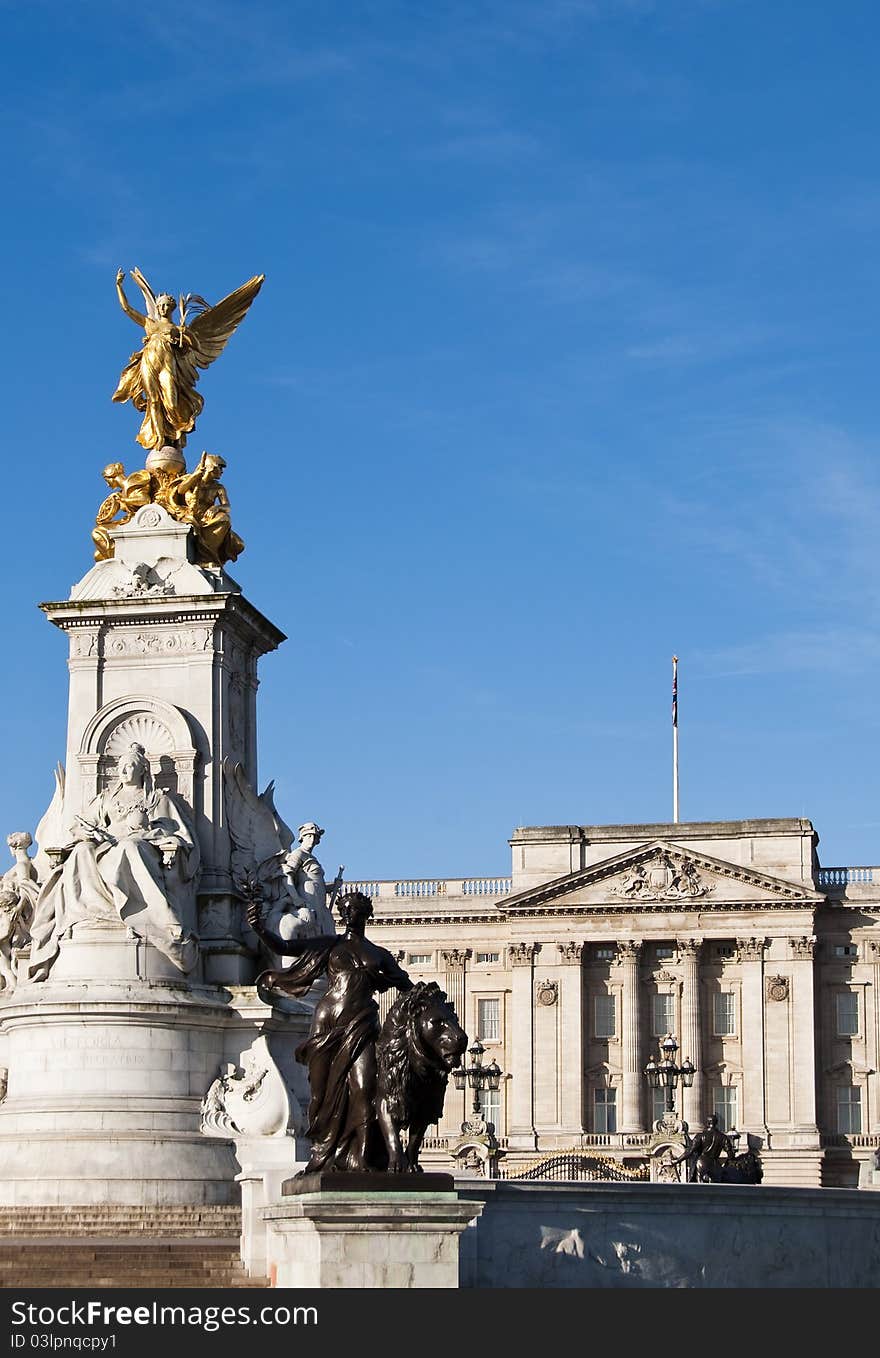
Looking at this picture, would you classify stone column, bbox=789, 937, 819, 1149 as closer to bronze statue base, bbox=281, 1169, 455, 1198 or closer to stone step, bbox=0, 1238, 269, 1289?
stone step, bbox=0, 1238, 269, 1289

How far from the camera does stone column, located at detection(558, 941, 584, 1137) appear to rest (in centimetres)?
9756

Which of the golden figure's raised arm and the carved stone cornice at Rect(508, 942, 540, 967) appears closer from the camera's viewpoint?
the golden figure's raised arm

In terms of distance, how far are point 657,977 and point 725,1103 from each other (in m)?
6.37

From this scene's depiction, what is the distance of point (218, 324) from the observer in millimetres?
35750

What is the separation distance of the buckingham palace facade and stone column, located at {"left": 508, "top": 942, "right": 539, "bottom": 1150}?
0.27 feet

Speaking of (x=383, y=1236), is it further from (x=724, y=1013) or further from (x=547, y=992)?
(x=724, y=1013)

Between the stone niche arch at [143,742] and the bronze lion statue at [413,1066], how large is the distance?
12.7m

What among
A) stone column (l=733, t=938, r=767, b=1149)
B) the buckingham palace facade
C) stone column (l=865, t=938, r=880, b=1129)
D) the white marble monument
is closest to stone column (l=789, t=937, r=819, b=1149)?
the buckingham palace facade

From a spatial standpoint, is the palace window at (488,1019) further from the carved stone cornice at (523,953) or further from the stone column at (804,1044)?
the stone column at (804,1044)

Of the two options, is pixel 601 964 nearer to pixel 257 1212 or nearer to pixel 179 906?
pixel 179 906

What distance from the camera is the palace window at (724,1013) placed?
100 m

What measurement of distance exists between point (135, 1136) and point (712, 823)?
2867 inches

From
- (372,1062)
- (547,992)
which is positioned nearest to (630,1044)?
(547,992)

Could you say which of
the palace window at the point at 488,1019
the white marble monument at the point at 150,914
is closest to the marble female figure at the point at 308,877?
the white marble monument at the point at 150,914
